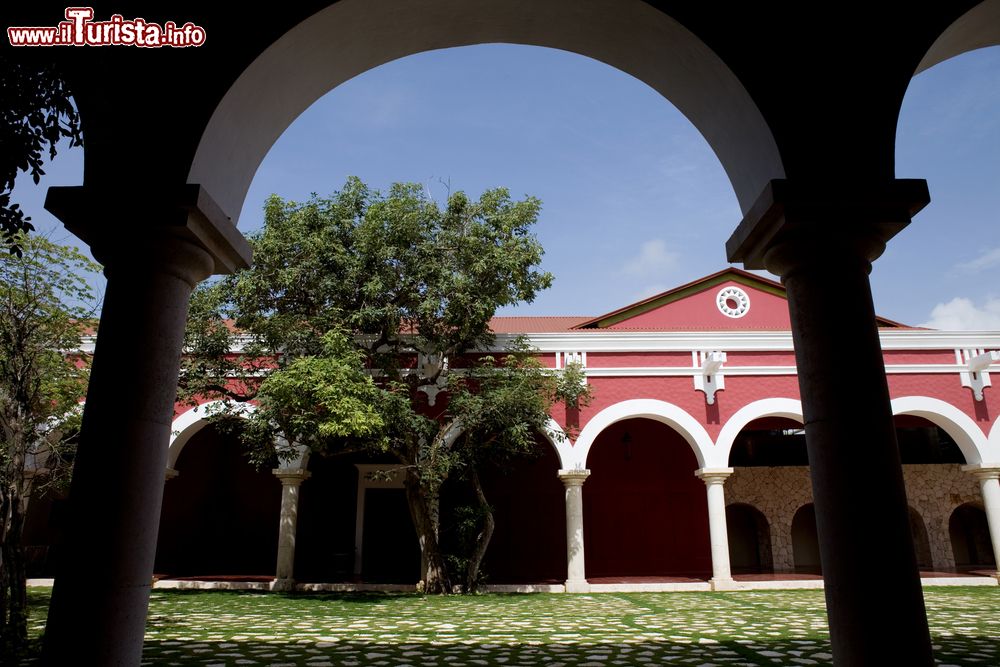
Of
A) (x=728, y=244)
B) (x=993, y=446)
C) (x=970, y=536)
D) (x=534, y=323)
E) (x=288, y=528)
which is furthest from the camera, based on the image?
(x=534, y=323)

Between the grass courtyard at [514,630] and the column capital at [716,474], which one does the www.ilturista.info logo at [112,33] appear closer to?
the grass courtyard at [514,630]

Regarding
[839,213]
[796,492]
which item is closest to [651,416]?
[796,492]

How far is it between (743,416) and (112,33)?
537 inches

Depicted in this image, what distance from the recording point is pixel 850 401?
2898mm

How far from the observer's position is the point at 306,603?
1045cm

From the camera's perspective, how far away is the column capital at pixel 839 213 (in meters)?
3.11

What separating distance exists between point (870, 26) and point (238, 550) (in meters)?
16.8

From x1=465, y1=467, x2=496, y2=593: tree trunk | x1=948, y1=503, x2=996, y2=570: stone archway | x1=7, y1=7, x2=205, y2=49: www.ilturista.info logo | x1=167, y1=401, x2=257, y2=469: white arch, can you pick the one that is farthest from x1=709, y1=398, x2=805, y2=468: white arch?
x1=7, y1=7, x2=205, y2=49: www.ilturista.info logo

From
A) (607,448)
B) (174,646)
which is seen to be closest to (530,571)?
(607,448)

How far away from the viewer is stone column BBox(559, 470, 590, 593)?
1338 centimetres

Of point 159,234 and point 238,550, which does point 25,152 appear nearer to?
point 159,234

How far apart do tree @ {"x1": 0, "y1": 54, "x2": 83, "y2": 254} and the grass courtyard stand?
3.58m

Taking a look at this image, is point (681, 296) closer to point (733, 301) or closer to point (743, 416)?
point (733, 301)

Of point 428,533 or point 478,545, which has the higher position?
point 428,533
